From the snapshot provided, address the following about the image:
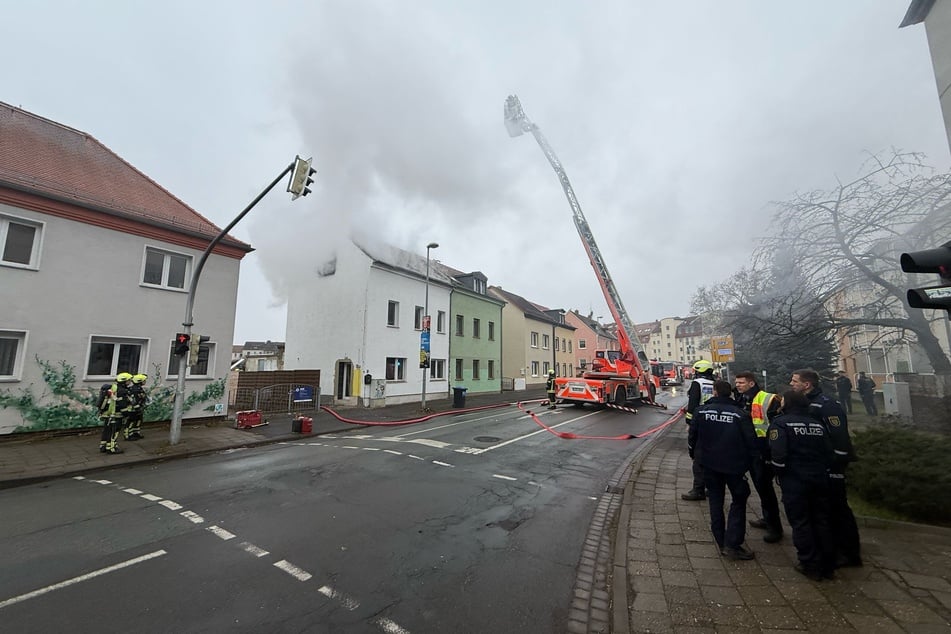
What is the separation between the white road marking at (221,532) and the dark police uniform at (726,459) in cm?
500

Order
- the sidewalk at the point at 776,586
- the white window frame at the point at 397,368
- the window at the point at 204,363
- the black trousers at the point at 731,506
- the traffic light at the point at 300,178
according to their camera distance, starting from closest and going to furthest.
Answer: the sidewalk at the point at 776,586 → the black trousers at the point at 731,506 → the traffic light at the point at 300,178 → the window at the point at 204,363 → the white window frame at the point at 397,368

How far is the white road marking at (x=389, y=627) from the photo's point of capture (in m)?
2.84

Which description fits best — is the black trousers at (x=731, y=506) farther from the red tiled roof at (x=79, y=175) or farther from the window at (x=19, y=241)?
the window at (x=19, y=241)

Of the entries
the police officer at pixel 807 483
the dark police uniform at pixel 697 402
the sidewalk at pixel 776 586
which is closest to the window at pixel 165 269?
the sidewalk at pixel 776 586

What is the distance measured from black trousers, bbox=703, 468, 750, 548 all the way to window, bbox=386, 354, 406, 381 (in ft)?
57.7

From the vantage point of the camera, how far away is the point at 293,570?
3.68 meters

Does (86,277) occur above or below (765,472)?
above

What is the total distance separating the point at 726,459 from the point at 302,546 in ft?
14.2

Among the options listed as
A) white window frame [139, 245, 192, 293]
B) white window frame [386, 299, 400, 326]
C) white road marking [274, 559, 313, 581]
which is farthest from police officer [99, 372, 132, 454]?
white window frame [386, 299, 400, 326]

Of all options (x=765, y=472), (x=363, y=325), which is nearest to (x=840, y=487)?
(x=765, y=472)

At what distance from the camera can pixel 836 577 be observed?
11.0ft

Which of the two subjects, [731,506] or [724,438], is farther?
[724,438]

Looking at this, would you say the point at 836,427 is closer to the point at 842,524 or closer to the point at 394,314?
the point at 842,524

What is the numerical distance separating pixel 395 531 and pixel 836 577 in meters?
4.09
